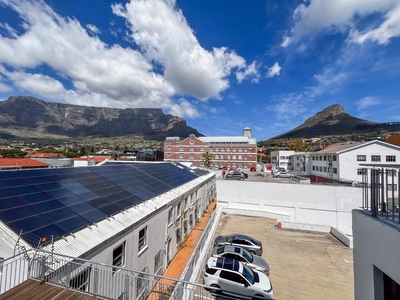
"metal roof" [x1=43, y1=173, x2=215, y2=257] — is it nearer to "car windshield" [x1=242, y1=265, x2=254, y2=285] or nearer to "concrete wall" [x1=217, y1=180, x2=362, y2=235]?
"car windshield" [x1=242, y1=265, x2=254, y2=285]

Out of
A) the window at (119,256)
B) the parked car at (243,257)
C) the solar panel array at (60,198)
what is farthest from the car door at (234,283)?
the solar panel array at (60,198)

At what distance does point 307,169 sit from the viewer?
2275 inches

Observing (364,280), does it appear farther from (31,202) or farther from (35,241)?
(31,202)

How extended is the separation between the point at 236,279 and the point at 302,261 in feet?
26.5

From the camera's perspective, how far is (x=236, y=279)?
981 centimetres

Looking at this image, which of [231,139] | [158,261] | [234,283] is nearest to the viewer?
[234,283]

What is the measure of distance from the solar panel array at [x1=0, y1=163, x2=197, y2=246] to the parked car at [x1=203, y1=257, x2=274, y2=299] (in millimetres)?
5825

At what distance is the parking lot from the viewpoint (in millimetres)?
11469

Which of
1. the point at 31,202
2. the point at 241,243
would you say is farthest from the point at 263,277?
the point at 31,202

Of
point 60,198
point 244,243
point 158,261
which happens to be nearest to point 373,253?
point 60,198

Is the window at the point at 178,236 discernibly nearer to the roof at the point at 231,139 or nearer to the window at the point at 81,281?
the window at the point at 81,281

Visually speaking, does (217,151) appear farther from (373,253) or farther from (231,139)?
(373,253)

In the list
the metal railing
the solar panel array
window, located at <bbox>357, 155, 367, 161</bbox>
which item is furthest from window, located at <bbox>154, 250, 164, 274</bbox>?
window, located at <bbox>357, 155, 367, 161</bbox>

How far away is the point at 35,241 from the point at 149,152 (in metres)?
70.7
